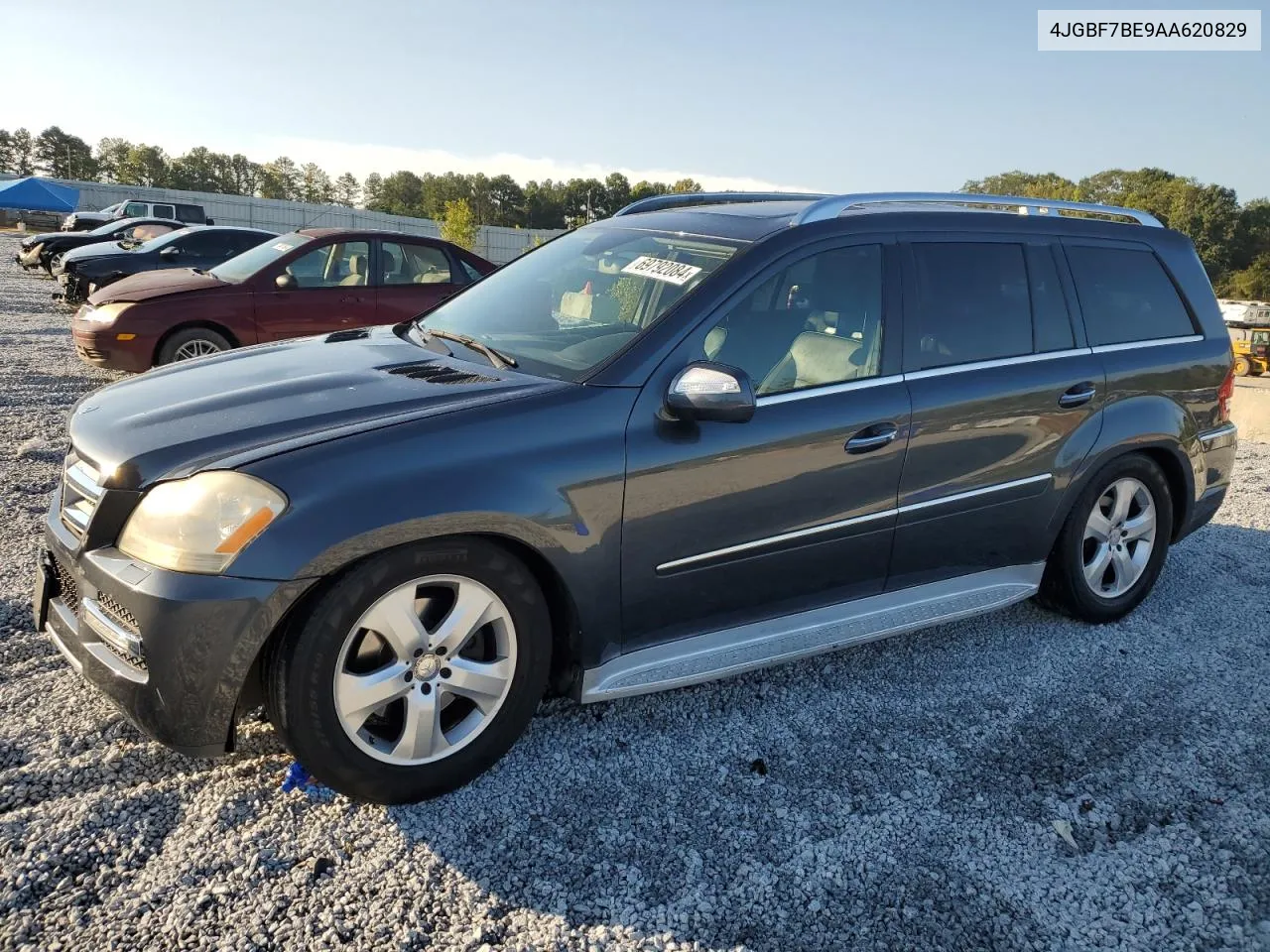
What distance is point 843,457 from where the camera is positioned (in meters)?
3.33

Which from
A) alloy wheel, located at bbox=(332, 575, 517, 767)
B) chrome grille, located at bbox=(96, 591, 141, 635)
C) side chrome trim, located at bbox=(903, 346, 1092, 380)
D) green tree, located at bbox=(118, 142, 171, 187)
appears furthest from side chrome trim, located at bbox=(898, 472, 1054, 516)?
green tree, located at bbox=(118, 142, 171, 187)

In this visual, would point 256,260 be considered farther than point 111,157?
No

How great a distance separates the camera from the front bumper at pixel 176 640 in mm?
2449

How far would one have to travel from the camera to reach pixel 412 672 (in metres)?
2.74

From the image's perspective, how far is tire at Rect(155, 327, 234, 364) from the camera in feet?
27.8

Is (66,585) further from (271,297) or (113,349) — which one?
(271,297)

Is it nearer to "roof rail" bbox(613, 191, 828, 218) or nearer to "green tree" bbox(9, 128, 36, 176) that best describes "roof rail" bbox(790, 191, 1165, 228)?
"roof rail" bbox(613, 191, 828, 218)

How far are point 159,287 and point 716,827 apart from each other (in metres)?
7.96

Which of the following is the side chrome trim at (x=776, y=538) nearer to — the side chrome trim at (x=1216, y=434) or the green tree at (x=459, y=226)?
the side chrome trim at (x=1216, y=434)

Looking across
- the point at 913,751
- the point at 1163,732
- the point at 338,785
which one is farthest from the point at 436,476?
the point at 1163,732

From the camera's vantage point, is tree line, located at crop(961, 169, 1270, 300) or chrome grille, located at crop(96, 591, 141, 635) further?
tree line, located at crop(961, 169, 1270, 300)

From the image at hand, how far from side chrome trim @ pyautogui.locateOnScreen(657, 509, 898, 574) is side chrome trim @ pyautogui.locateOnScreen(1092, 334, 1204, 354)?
4.82 ft

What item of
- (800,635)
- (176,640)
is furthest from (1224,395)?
(176,640)

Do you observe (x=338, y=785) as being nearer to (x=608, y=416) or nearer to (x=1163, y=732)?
(x=608, y=416)
